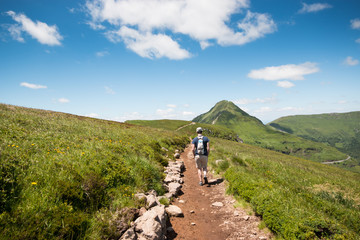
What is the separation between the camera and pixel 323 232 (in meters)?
4.89

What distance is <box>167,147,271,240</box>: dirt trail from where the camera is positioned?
6.28m

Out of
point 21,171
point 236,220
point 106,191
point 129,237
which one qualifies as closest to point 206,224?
point 236,220

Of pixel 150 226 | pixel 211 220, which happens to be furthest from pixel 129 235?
pixel 211 220

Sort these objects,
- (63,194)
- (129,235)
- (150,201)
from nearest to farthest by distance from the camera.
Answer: (129,235), (63,194), (150,201)

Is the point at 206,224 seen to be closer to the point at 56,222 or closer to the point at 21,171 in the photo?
the point at 56,222

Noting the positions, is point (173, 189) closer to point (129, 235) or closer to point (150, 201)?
point (150, 201)

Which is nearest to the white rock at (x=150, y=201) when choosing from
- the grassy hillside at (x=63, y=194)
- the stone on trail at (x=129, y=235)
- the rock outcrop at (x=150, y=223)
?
the rock outcrop at (x=150, y=223)

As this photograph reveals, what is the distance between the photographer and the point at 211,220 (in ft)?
24.4

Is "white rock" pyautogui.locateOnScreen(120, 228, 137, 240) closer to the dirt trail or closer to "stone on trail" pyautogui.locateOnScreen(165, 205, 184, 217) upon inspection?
the dirt trail

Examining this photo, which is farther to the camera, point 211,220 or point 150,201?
point 211,220

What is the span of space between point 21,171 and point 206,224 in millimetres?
7023

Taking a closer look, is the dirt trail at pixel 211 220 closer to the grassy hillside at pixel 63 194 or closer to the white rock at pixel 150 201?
the white rock at pixel 150 201

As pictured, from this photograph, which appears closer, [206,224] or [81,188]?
[81,188]

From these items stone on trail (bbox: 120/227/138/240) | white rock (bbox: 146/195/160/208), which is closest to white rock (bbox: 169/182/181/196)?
white rock (bbox: 146/195/160/208)
